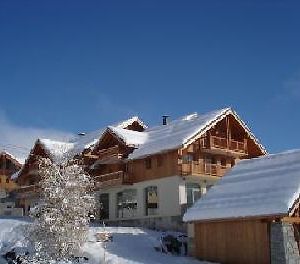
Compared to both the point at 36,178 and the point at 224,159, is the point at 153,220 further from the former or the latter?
the point at 36,178

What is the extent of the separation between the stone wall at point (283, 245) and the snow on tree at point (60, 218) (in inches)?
420

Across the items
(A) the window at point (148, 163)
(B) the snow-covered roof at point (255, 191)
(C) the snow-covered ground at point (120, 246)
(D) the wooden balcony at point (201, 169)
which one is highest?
(A) the window at point (148, 163)

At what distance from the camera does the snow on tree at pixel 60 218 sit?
3167 cm

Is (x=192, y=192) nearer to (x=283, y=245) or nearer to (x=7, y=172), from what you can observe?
(x=283, y=245)

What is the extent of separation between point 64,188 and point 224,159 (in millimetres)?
20051

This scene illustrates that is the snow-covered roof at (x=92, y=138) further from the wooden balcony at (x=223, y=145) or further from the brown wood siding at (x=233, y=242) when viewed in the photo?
the brown wood siding at (x=233, y=242)

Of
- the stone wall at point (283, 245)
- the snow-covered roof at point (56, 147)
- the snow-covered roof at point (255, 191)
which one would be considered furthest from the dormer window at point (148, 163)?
the stone wall at point (283, 245)

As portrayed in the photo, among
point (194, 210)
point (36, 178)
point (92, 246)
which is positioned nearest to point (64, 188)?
point (92, 246)

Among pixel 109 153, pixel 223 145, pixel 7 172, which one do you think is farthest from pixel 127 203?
pixel 7 172

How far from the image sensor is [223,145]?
49938mm

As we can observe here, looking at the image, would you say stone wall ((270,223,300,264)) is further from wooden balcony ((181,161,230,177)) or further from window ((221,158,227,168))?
window ((221,158,227,168))

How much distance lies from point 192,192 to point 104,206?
10.2m

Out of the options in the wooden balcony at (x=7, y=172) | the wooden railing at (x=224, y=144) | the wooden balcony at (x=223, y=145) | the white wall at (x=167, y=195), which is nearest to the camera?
the white wall at (x=167, y=195)

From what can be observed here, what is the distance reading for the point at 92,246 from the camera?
3472 cm
